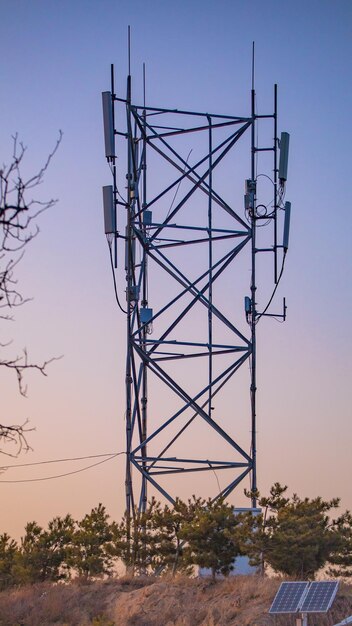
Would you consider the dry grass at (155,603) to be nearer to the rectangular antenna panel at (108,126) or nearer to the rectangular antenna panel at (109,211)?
the rectangular antenna panel at (109,211)

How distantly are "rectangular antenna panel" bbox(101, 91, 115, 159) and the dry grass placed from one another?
34.9 feet

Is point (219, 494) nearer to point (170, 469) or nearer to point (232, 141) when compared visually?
point (170, 469)

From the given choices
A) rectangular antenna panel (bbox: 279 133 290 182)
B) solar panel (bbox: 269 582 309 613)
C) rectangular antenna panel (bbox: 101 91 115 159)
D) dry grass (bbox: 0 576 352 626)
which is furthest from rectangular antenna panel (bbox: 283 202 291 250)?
solar panel (bbox: 269 582 309 613)

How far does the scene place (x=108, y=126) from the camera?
31.6 m

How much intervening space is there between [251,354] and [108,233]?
4685 millimetres

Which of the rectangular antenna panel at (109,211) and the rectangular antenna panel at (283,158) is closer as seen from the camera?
the rectangular antenna panel at (109,211)

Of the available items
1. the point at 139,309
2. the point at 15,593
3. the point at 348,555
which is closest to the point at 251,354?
the point at 139,309

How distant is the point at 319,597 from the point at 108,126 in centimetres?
1402

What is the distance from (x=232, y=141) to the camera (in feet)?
107

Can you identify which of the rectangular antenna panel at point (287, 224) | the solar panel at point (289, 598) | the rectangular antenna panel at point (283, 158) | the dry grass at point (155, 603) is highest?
the rectangular antenna panel at point (283, 158)

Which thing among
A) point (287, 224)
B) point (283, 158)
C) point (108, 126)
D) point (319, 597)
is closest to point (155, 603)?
point (319, 597)

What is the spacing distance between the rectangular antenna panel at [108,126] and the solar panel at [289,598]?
496 inches

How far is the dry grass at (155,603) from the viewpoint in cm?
2450

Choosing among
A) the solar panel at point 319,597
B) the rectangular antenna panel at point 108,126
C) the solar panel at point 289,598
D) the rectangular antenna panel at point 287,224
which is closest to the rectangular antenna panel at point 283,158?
the rectangular antenna panel at point 287,224
